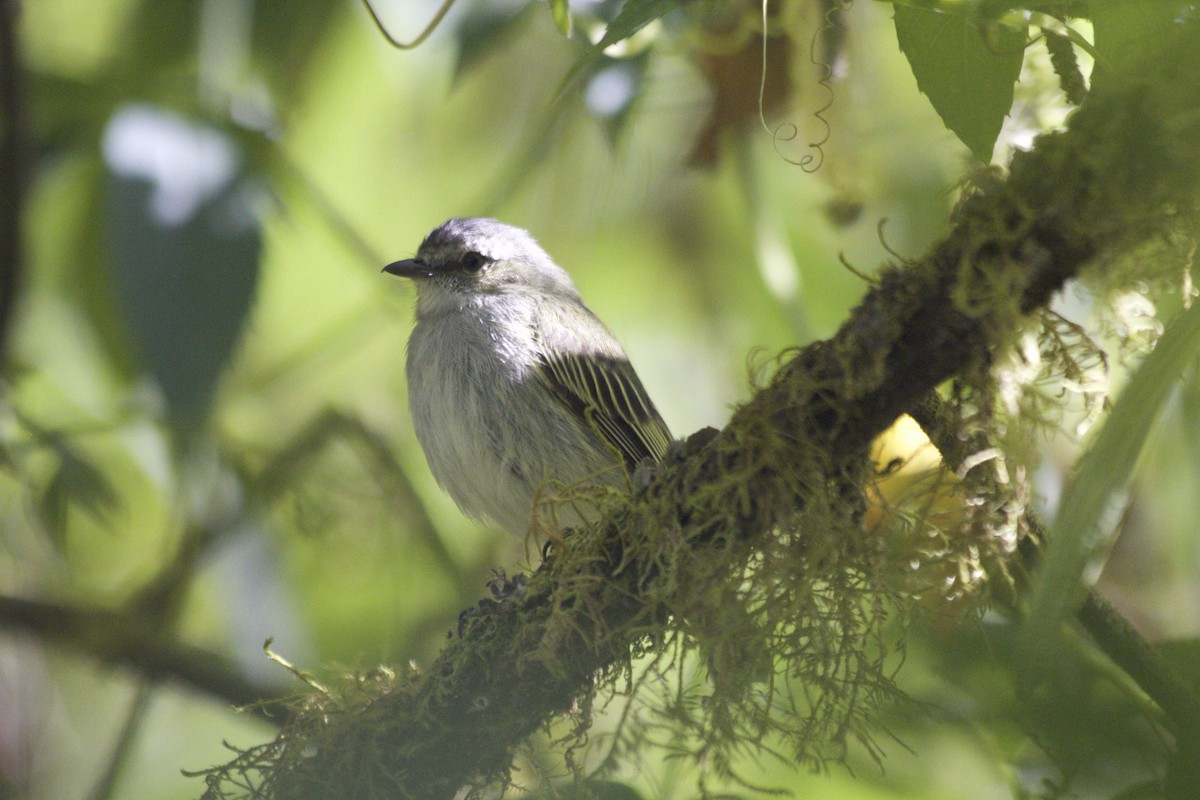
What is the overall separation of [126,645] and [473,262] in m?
1.89

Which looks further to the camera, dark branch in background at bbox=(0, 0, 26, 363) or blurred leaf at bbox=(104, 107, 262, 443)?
dark branch in background at bbox=(0, 0, 26, 363)

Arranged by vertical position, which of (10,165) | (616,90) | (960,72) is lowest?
(960,72)

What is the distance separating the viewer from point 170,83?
12.1 feet

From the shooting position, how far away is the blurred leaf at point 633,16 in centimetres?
190

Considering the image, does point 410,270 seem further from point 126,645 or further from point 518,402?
point 126,645

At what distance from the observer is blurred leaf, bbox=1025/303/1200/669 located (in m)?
1.63

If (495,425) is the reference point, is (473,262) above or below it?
above

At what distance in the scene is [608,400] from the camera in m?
3.79

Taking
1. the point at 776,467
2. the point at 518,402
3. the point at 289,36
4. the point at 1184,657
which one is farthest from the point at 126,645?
the point at 1184,657

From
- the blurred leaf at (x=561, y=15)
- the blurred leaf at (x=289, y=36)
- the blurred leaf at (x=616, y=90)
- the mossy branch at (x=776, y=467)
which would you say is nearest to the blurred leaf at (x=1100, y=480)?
the mossy branch at (x=776, y=467)

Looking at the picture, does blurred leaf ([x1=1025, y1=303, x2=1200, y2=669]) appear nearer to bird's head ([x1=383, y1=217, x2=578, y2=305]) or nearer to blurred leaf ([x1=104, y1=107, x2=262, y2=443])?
blurred leaf ([x1=104, y1=107, x2=262, y2=443])

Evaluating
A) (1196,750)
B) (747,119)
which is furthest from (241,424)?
(1196,750)

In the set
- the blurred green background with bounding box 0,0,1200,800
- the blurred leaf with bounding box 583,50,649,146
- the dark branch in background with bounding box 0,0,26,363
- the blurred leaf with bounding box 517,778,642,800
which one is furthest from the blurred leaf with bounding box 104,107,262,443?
the blurred leaf with bounding box 517,778,642,800

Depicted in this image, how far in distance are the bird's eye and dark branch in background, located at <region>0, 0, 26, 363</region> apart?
1.49 meters
